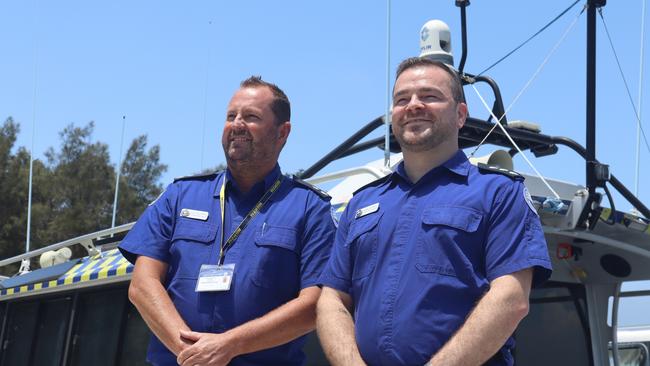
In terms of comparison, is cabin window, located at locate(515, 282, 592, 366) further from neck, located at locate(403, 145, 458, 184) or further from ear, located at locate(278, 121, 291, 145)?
neck, located at locate(403, 145, 458, 184)

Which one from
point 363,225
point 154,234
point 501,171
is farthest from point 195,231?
point 501,171

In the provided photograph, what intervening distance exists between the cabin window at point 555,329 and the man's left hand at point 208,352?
9.09 ft

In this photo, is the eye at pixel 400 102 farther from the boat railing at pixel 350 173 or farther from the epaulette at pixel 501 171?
the boat railing at pixel 350 173

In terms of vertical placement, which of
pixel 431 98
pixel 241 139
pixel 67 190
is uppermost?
pixel 431 98

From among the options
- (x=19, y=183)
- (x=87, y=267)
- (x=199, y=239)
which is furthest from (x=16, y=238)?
(x=199, y=239)

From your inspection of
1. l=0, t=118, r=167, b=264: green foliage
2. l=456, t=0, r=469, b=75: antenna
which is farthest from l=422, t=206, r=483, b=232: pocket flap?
l=0, t=118, r=167, b=264: green foliage

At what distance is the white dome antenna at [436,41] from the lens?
5219 mm

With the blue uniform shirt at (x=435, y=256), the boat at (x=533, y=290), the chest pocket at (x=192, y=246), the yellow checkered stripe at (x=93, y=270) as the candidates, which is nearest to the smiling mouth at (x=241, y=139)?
the chest pocket at (x=192, y=246)

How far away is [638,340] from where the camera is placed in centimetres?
780

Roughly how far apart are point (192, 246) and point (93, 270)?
251cm

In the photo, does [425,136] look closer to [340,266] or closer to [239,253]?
[340,266]

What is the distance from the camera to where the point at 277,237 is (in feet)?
10.4

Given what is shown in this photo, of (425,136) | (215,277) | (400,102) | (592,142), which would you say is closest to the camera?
(425,136)

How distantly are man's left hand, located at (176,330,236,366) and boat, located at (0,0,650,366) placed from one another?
1.77 metres
